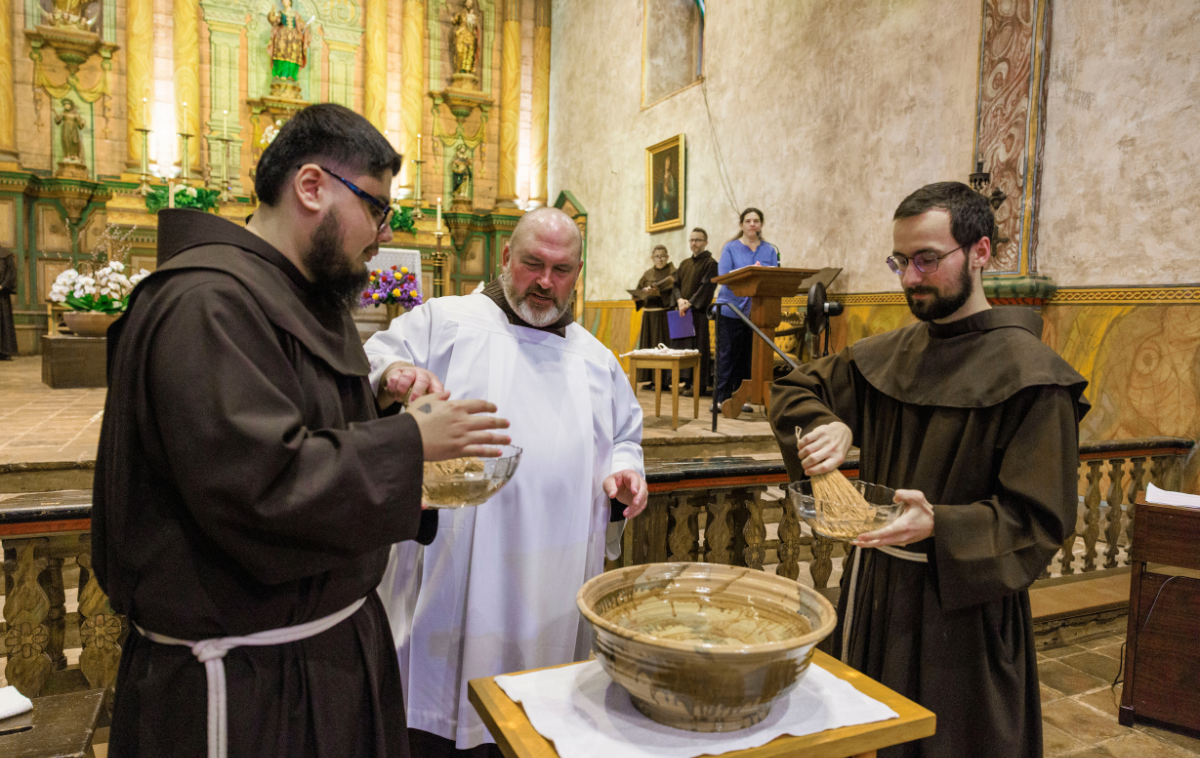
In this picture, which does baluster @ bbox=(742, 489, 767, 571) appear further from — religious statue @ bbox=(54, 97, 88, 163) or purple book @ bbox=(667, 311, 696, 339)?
religious statue @ bbox=(54, 97, 88, 163)

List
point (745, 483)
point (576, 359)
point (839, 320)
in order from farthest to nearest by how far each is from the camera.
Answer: point (839, 320) → point (745, 483) → point (576, 359)

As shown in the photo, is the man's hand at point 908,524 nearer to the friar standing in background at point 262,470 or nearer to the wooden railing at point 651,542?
the friar standing in background at point 262,470

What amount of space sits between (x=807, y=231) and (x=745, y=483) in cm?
570

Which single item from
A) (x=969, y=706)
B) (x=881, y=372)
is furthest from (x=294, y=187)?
(x=969, y=706)

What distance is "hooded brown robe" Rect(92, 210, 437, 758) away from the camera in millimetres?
1067

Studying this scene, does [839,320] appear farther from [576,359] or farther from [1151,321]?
[576,359]

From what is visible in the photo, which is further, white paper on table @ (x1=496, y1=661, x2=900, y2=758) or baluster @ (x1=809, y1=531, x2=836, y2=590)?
A: baluster @ (x1=809, y1=531, x2=836, y2=590)

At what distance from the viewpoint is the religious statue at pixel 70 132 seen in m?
11.8

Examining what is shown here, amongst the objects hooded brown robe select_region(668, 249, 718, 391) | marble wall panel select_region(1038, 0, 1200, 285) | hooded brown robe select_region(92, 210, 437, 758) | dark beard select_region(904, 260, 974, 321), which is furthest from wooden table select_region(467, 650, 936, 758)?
hooded brown robe select_region(668, 249, 718, 391)

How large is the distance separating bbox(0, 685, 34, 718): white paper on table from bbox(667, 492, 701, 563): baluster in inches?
77.4

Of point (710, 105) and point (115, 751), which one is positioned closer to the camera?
point (115, 751)

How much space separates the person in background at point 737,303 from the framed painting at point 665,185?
303 centimetres

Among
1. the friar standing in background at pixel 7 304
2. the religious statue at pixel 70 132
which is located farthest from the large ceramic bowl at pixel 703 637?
the religious statue at pixel 70 132

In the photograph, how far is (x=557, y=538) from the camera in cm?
215
